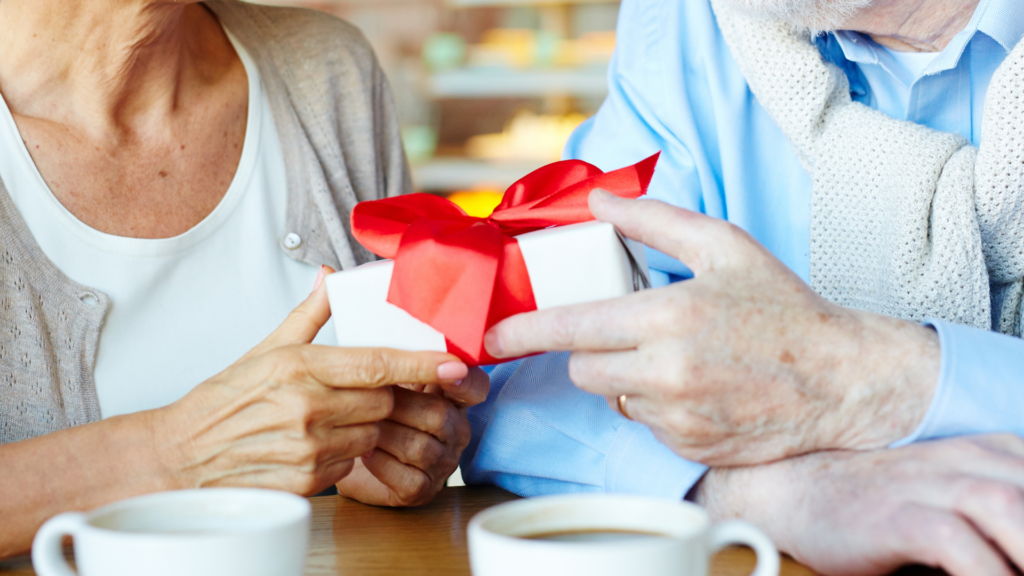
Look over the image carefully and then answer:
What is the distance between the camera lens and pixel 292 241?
3.52 ft

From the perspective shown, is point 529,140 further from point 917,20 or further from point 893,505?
point 893,505

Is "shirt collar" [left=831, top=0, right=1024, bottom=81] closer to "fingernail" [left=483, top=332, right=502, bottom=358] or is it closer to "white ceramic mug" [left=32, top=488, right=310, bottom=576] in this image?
"fingernail" [left=483, top=332, right=502, bottom=358]

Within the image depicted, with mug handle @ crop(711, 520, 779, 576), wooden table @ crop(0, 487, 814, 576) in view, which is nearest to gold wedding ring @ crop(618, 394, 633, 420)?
wooden table @ crop(0, 487, 814, 576)

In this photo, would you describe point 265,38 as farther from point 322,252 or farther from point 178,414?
point 178,414

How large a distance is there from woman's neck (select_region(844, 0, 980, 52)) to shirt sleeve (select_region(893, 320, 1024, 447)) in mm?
417

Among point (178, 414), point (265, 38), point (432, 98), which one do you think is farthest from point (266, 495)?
point (432, 98)

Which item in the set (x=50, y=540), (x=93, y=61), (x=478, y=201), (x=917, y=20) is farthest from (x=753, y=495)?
(x=478, y=201)

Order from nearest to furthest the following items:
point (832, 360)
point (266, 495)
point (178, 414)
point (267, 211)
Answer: point (266, 495) < point (832, 360) < point (178, 414) < point (267, 211)

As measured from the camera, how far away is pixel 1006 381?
0.57 metres

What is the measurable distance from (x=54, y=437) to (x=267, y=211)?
0.44 metres

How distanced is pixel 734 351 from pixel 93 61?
82 cm

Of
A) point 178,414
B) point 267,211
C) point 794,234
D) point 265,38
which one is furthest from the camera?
point 265,38

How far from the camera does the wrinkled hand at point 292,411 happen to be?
597 mm

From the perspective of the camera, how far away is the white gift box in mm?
572
